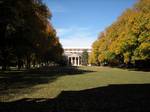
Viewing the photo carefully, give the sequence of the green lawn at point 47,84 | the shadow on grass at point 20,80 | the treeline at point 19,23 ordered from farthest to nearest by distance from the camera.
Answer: the treeline at point 19,23 → the shadow on grass at point 20,80 → the green lawn at point 47,84

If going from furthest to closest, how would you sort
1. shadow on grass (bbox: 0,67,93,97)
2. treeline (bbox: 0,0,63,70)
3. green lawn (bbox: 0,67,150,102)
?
1. treeline (bbox: 0,0,63,70)
2. shadow on grass (bbox: 0,67,93,97)
3. green lawn (bbox: 0,67,150,102)

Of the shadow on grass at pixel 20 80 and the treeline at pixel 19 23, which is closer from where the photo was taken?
the shadow on grass at pixel 20 80

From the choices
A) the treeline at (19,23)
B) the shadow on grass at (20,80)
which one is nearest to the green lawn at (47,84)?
the shadow on grass at (20,80)

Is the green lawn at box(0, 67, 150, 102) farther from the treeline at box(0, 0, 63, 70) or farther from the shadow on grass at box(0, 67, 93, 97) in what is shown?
the treeline at box(0, 0, 63, 70)

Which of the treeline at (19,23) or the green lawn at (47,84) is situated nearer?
the green lawn at (47,84)

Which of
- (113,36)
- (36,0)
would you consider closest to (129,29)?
(113,36)

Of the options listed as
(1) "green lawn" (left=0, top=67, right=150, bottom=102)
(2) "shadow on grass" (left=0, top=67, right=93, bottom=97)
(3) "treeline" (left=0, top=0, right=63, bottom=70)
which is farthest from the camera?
(3) "treeline" (left=0, top=0, right=63, bottom=70)

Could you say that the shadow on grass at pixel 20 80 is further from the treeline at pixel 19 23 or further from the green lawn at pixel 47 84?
the treeline at pixel 19 23

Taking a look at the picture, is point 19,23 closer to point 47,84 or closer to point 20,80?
point 20,80

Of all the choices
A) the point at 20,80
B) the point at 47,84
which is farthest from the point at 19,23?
the point at 47,84

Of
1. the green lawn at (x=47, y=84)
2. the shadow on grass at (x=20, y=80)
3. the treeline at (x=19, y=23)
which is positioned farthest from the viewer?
the treeline at (x=19, y=23)

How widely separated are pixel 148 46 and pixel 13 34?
76.2ft

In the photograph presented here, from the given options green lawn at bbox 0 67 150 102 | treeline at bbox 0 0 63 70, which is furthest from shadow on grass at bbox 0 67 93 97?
treeline at bbox 0 0 63 70

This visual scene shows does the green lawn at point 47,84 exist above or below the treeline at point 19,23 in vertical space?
below
